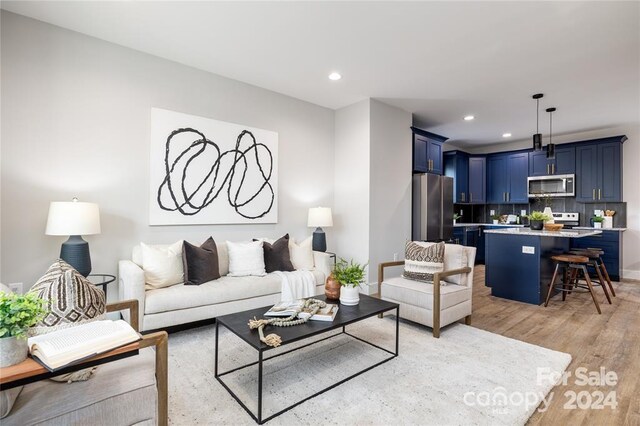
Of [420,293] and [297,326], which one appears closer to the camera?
[297,326]

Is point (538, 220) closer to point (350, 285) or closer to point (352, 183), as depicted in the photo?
point (352, 183)

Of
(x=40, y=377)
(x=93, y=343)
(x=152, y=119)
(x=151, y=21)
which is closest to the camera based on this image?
(x=40, y=377)

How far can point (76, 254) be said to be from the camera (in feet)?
8.40

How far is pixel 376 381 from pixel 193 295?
166 cm

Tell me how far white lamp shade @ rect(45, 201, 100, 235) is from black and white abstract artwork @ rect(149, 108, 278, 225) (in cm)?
76

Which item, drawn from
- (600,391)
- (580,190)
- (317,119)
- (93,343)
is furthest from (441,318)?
(580,190)

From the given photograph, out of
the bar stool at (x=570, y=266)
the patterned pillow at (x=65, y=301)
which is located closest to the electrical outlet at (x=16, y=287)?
the patterned pillow at (x=65, y=301)

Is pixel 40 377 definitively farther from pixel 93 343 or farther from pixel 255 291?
pixel 255 291

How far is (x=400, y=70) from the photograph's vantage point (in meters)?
3.62

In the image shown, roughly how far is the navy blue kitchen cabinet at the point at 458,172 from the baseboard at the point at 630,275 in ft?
9.65

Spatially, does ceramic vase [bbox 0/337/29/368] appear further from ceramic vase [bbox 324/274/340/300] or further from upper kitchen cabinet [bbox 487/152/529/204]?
upper kitchen cabinet [bbox 487/152/529/204]

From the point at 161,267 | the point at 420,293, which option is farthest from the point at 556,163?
the point at 161,267

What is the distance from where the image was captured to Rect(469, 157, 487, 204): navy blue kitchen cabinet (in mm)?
7285

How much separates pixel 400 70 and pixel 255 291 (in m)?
2.86
